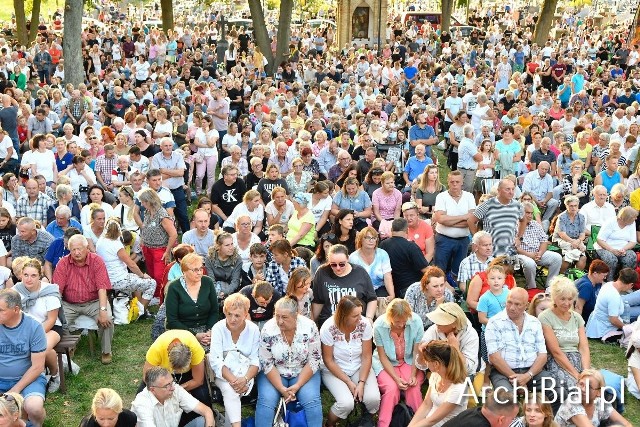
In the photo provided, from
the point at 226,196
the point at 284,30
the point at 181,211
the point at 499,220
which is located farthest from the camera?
the point at 284,30

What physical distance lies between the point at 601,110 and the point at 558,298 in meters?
10.0

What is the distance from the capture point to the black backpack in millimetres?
6859

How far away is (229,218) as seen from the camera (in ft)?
33.1

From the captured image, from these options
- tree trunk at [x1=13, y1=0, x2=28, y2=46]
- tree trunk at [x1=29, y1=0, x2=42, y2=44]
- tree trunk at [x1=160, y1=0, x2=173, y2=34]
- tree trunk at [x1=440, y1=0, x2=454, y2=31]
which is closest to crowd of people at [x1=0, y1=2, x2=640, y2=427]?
tree trunk at [x1=160, y1=0, x2=173, y2=34]

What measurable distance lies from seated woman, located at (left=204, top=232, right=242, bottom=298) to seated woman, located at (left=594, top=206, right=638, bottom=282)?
4.30m

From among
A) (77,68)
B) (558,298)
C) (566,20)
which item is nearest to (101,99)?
(77,68)

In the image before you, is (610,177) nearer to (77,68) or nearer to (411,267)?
(411,267)

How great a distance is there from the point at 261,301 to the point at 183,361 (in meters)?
1.13

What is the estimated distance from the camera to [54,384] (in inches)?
303

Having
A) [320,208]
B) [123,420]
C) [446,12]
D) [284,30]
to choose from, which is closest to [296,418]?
[123,420]

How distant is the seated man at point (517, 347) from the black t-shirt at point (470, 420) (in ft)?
4.45

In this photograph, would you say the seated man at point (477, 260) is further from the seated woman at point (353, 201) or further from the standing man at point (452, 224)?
the seated woman at point (353, 201)

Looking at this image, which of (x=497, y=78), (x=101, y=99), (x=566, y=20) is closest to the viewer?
(x=101, y=99)

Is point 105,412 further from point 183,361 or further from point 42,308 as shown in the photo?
point 42,308
